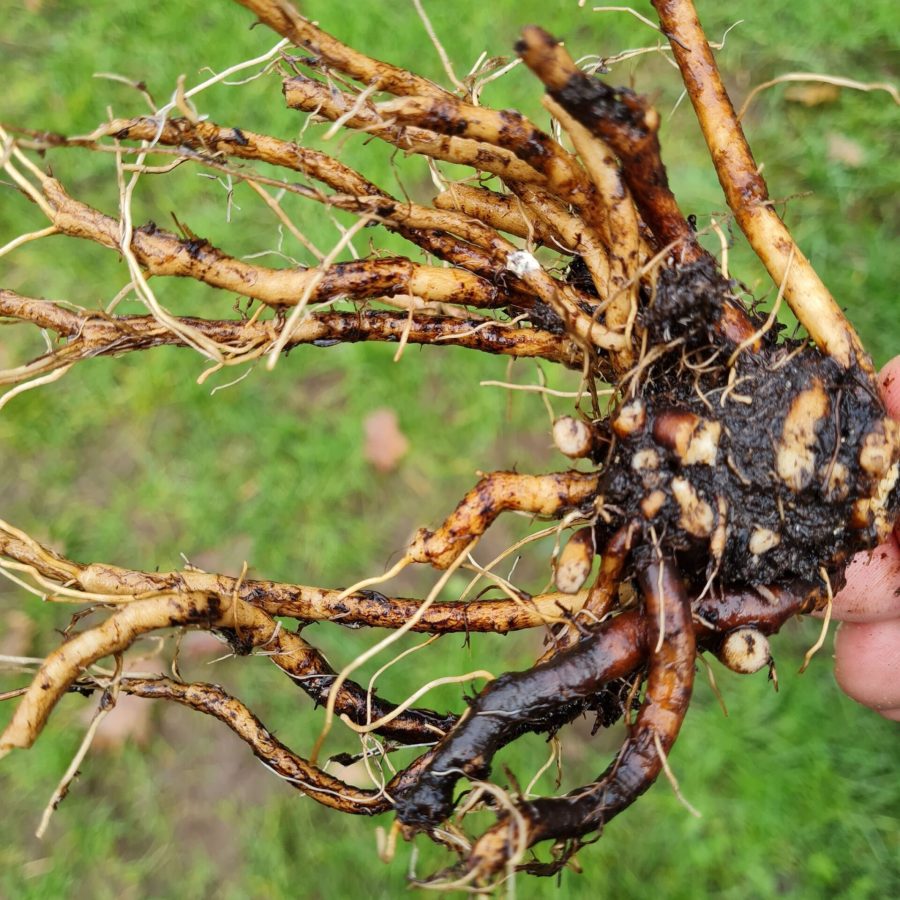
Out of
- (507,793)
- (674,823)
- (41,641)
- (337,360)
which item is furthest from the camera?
(337,360)

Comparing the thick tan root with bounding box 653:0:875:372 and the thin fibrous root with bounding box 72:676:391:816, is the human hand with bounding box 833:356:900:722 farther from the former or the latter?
the thin fibrous root with bounding box 72:676:391:816

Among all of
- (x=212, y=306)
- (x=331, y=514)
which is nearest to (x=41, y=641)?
(x=331, y=514)

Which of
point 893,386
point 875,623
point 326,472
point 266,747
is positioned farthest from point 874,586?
point 326,472

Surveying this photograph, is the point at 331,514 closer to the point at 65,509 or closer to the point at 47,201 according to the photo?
the point at 65,509

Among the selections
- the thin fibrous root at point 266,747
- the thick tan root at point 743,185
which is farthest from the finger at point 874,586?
the thin fibrous root at point 266,747

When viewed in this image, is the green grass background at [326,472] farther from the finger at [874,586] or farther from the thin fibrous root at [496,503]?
the thin fibrous root at [496,503]

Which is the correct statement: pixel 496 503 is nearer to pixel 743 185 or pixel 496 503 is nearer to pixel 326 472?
pixel 743 185
